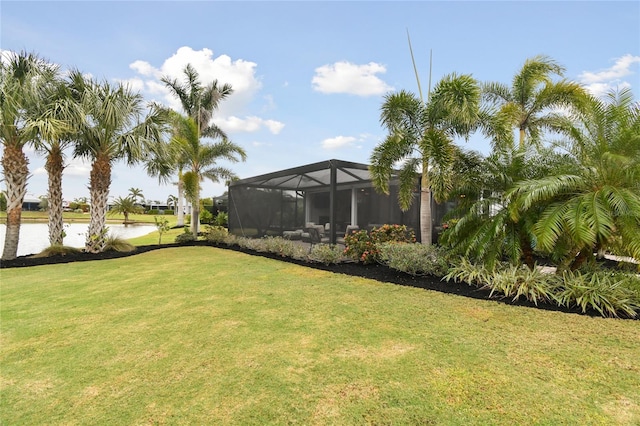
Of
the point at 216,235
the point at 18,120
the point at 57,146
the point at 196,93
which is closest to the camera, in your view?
the point at 18,120

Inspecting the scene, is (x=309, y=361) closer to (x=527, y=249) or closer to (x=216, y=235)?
(x=527, y=249)

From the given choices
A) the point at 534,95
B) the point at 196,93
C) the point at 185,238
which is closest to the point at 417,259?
the point at 534,95

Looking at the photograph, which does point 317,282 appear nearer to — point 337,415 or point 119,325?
point 119,325

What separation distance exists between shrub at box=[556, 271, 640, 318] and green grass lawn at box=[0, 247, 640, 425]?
1.21ft

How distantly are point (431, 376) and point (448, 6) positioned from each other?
8.03 m

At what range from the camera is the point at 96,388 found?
2.35 metres

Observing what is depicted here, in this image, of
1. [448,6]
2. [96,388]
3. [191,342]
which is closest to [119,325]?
[191,342]

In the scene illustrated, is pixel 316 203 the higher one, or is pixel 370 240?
pixel 316 203

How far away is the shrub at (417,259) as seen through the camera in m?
5.96

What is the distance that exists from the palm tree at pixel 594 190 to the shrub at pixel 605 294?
0.48 metres

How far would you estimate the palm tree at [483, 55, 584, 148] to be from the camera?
9916mm

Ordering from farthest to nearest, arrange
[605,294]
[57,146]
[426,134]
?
[57,146]
[426,134]
[605,294]

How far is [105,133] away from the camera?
29.5ft

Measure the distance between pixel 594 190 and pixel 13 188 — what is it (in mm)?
12870
